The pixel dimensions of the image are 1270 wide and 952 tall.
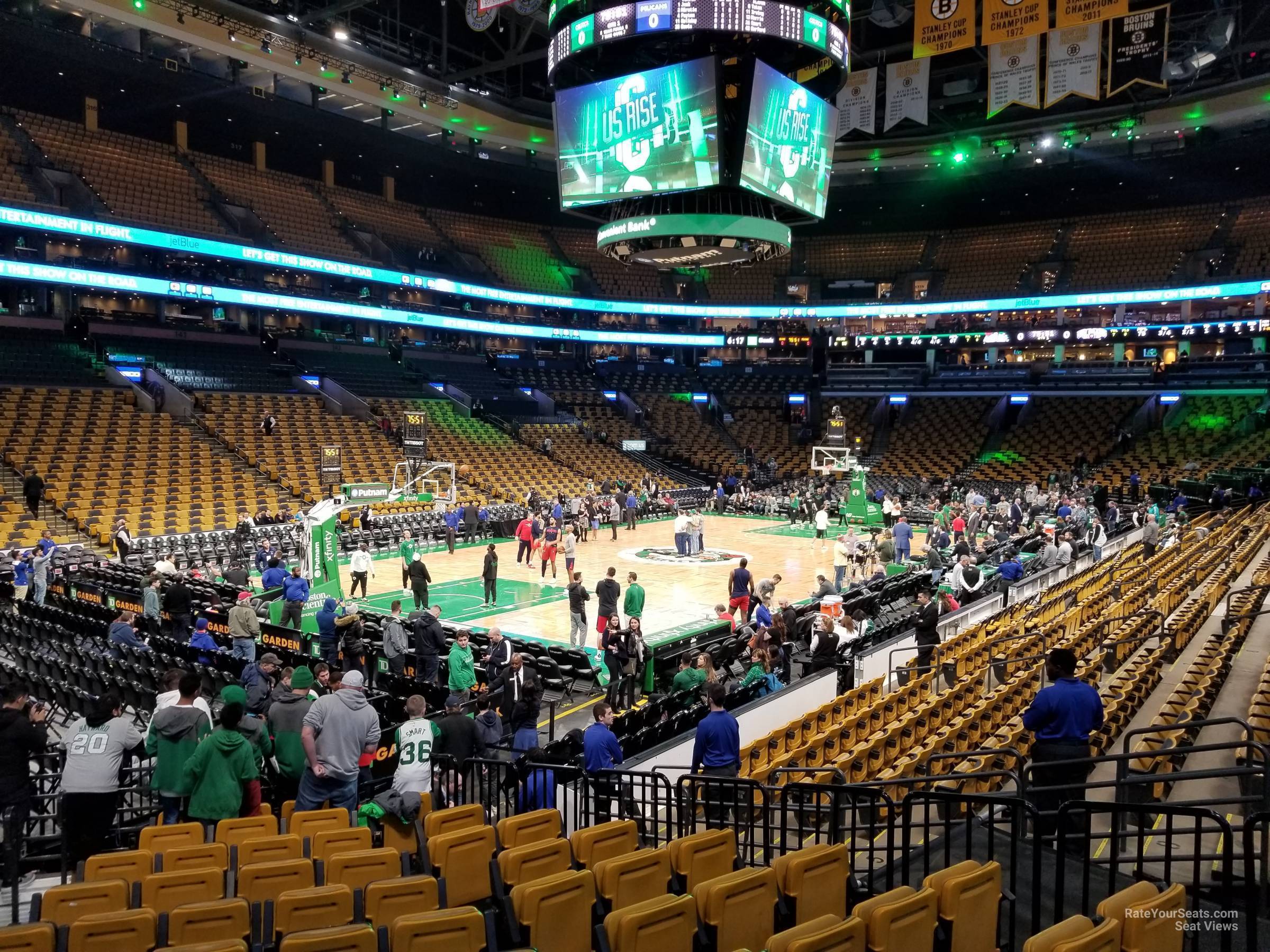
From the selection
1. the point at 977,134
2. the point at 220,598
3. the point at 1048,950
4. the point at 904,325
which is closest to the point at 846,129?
the point at 977,134

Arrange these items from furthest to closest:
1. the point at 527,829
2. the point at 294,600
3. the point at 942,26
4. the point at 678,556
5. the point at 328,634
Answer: the point at 678,556 → the point at 942,26 → the point at 294,600 → the point at 328,634 → the point at 527,829

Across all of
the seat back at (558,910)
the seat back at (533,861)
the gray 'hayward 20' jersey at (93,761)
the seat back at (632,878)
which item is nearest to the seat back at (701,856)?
the seat back at (632,878)

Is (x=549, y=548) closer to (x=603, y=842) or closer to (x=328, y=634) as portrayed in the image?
(x=328, y=634)

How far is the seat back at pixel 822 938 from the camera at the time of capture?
10.5 ft

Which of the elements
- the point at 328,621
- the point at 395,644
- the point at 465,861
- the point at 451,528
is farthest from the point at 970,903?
the point at 451,528

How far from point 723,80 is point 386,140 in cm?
2529

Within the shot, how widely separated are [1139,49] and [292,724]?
2400cm

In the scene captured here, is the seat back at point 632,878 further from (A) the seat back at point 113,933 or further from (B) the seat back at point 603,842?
(A) the seat back at point 113,933

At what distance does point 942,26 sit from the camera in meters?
20.2

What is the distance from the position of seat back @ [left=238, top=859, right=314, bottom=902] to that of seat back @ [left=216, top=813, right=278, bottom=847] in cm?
96

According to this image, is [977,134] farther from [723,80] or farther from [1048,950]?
[1048,950]

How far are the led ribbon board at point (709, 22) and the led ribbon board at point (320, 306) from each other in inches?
788

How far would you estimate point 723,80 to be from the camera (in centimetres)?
1636

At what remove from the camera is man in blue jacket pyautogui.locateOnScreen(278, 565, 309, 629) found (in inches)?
522
